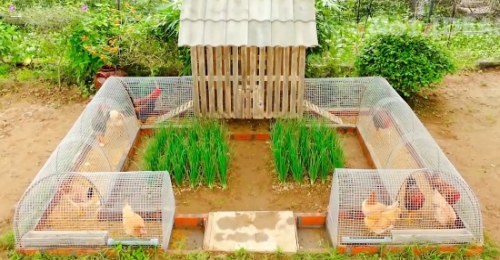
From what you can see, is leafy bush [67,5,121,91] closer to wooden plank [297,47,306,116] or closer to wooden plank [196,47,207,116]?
wooden plank [196,47,207,116]

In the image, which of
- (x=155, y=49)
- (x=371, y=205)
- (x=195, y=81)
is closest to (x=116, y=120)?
(x=195, y=81)

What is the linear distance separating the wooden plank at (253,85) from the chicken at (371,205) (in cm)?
233

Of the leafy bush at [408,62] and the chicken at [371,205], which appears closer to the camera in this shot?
the chicken at [371,205]

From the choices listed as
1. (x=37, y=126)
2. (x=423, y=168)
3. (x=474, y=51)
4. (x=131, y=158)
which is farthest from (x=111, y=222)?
(x=474, y=51)

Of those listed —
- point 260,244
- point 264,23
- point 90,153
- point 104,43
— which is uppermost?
point 264,23

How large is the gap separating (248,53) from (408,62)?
224 centimetres

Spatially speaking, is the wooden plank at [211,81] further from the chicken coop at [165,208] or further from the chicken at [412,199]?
the chicken at [412,199]

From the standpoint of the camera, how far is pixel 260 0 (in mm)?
5438

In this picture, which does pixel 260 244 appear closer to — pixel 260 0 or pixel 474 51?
pixel 260 0

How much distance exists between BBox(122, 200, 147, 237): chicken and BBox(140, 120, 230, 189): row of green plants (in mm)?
994

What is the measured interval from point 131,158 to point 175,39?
6.88 ft

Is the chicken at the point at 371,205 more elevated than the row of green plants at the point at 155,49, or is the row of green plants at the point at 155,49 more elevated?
the row of green plants at the point at 155,49

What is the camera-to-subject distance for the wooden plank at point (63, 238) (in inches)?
144

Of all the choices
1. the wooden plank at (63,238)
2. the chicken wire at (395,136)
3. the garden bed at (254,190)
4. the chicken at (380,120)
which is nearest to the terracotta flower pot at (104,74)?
the garden bed at (254,190)
